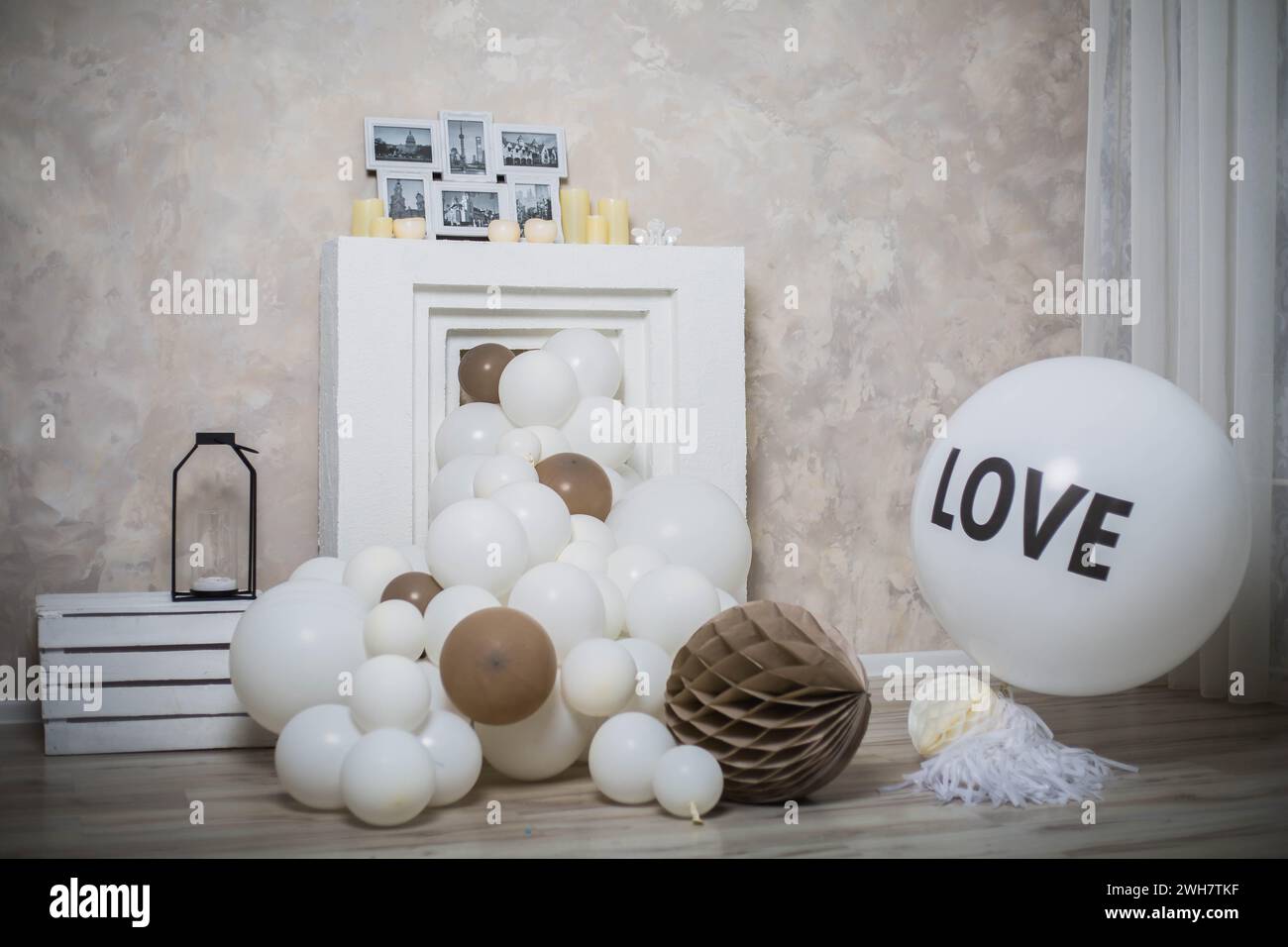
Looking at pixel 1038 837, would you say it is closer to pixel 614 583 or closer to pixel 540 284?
pixel 614 583

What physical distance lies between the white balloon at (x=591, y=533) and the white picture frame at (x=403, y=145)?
1.17 m

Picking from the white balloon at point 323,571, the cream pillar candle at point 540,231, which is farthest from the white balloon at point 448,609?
the cream pillar candle at point 540,231

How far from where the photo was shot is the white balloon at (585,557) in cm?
235

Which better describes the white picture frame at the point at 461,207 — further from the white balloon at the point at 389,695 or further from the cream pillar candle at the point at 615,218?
the white balloon at the point at 389,695

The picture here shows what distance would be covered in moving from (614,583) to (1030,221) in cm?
203

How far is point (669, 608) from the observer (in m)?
2.26

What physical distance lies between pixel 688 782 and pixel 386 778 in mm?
491

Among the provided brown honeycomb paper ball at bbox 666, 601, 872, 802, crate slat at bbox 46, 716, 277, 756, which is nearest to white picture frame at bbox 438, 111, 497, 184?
crate slat at bbox 46, 716, 277, 756

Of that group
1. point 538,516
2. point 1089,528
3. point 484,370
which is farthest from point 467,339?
point 1089,528

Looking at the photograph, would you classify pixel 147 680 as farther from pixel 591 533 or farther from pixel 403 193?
pixel 403 193

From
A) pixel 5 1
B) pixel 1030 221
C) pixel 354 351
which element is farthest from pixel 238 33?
pixel 1030 221

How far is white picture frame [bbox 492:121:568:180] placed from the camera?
3156 millimetres

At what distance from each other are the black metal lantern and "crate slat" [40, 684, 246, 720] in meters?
0.39

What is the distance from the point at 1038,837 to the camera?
1.90 m
